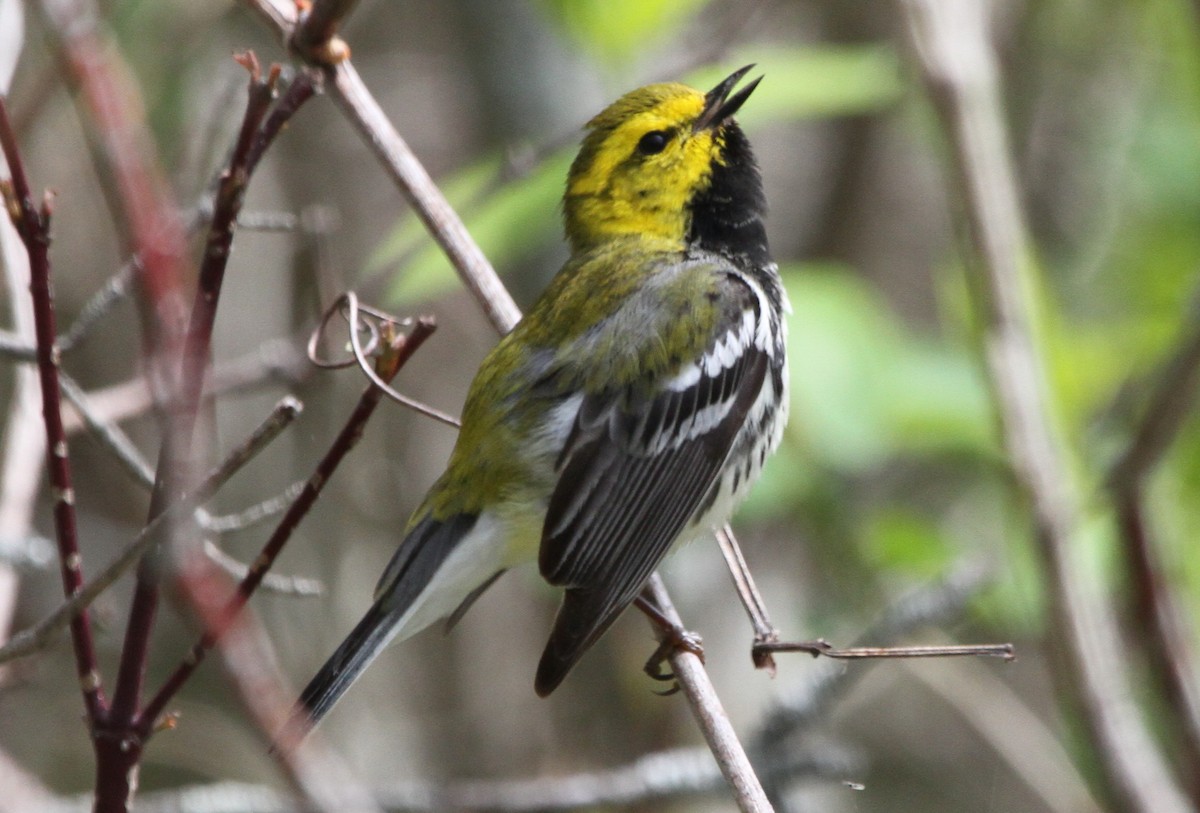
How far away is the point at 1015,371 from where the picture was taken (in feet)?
9.95

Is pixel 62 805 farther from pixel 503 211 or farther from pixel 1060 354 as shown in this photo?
pixel 1060 354

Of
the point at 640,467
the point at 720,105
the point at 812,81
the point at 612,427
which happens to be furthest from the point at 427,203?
the point at 812,81

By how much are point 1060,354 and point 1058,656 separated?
1.07 metres

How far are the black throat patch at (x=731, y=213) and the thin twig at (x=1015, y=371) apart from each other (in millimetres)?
553

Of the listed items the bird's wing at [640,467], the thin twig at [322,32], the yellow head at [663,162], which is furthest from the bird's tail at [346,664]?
the yellow head at [663,162]

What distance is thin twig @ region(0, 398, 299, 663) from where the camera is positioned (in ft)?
4.81

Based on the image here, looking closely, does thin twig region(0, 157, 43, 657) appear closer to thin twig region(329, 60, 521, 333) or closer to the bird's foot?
thin twig region(329, 60, 521, 333)

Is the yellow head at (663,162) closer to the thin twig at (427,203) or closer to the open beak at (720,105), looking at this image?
the open beak at (720,105)

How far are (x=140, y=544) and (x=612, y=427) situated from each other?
1665 millimetres

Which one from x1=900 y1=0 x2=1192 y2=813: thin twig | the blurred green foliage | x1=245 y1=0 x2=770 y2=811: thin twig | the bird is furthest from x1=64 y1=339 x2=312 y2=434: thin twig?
x1=900 y1=0 x2=1192 y2=813: thin twig

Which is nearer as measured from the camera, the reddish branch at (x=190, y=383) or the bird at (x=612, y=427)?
the reddish branch at (x=190, y=383)

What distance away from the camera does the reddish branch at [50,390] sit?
5.39 ft

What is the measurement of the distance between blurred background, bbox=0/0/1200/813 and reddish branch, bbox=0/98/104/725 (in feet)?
4.41

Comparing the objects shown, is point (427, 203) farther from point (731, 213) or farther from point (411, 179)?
point (731, 213)
